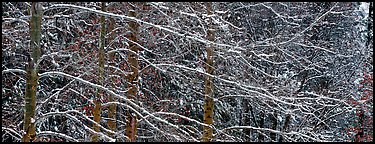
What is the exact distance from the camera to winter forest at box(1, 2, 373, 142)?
5508 millimetres

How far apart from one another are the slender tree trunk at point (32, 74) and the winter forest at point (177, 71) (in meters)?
0.01

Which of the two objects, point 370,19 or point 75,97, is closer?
point 75,97

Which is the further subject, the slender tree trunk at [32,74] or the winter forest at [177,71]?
the winter forest at [177,71]

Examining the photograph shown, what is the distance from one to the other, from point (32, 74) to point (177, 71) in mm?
1848

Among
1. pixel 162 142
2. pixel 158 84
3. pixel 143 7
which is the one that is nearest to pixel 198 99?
pixel 158 84

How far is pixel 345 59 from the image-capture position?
1584cm

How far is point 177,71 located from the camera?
239 inches

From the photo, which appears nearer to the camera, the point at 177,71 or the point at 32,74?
the point at 32,74

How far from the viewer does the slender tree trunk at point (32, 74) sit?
5.12 metres

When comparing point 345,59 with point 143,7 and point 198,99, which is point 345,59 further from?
point 143,7

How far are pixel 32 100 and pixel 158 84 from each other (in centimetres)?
448

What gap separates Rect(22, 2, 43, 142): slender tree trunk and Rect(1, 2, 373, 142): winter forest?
0.01m

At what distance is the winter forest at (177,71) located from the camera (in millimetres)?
5508

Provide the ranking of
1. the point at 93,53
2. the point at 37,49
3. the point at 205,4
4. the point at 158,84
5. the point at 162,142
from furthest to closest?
the point at 158,84
the point at 205,4
the point at 93,53
the point at 162,142
the point at 37,49
